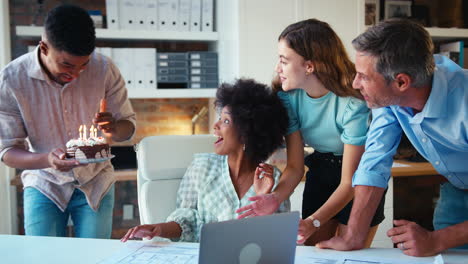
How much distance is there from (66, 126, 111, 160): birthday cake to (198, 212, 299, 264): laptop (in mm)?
989

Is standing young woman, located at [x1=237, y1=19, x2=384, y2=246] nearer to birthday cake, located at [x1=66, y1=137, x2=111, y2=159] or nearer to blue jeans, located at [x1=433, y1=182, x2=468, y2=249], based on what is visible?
blue jeans, located at [x1=433, y1=182, x2=468, y2=249]

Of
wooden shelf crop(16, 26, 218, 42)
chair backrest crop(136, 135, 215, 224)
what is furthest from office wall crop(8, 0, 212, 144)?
chair backrest crop(136, 135, 215, 224)

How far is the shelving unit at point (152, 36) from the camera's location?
306 centimetres

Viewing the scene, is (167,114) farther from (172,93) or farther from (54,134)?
(54,134)

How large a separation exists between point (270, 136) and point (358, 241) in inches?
22.3

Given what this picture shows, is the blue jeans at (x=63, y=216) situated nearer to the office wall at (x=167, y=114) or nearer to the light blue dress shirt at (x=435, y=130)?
the light blue dress shirt at (x=435, y=130)

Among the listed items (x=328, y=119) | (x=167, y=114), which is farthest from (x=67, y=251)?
(x=167, y=114)

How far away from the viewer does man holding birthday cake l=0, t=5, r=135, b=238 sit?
186 cm

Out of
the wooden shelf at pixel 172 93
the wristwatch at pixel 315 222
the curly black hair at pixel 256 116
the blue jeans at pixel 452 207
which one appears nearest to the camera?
the wristwatch at pixel 315 222

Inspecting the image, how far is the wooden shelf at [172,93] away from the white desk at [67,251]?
1823mm

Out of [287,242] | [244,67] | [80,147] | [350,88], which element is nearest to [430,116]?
[350,88]

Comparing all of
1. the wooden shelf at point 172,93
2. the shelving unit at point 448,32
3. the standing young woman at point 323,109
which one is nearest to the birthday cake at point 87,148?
the standing young woman at point 323,109

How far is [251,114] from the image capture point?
1751 millimetres

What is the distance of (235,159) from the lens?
5.92 feet
